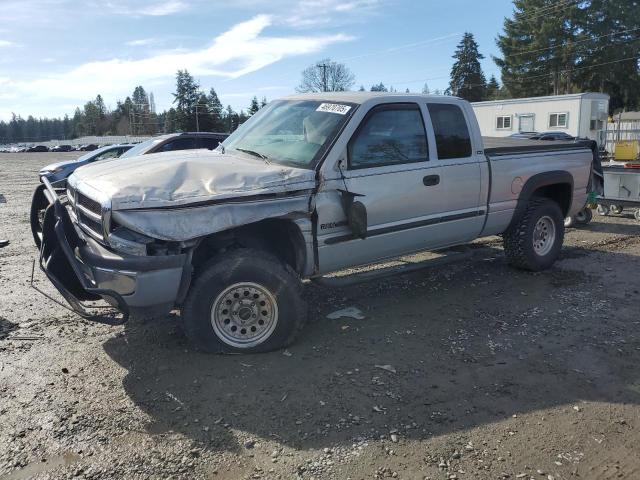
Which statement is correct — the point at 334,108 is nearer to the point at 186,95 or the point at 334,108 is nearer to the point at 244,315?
the point at 244,315

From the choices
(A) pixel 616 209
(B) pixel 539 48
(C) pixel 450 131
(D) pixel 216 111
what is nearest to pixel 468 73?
(B) pixel 539 48

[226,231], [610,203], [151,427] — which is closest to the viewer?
[151,427]

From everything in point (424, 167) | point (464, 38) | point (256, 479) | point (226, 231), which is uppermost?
point (464, 38)

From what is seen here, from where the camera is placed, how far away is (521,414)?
3.56 m

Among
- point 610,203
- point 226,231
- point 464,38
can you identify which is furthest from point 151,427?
point 464,38

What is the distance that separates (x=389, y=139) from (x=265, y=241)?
5.08 ft

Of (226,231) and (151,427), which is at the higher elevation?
(226,231)

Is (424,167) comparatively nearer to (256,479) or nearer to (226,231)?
(226,231)

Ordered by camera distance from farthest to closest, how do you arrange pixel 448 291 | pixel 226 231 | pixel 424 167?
pixel 448 291
pixel 424 167
pixel 226 231

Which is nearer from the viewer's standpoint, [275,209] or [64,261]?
[275,209]

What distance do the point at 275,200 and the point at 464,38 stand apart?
78605mm

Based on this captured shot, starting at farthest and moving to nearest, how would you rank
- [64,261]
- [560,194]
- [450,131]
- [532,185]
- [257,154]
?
[560,194], [532,185], [450,131], [257,154], [64,261]

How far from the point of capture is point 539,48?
182 ft

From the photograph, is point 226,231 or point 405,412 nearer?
point 405,412
